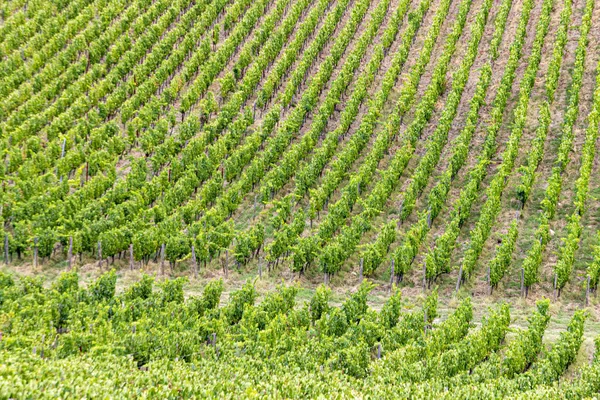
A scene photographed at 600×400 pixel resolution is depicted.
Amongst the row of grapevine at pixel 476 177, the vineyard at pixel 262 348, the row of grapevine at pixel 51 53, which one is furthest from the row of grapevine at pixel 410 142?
the row of grapevine at pixel 51 53

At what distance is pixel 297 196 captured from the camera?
25516 millimetres

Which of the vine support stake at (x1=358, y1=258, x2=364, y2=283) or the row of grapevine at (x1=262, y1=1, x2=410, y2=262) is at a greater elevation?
the row of grapevine at (x1=262, y1=1, x2=410, y2=262)

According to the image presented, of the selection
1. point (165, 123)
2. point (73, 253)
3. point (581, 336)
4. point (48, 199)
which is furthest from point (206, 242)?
point (581, 336)

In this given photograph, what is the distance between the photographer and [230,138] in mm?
28844

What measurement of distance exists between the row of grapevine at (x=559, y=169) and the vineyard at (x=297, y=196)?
0.14m

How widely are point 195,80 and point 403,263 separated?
52.2 ft

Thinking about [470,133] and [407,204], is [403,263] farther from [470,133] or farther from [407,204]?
[470,133]

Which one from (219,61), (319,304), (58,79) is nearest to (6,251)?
(319,304)

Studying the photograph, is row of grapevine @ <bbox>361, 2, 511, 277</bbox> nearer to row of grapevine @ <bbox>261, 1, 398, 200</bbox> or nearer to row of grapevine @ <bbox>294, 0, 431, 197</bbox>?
row of grapevine @ <bbox>294, 0, 431, 197</bbox>

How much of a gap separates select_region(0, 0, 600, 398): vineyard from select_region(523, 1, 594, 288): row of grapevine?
0.46 ft

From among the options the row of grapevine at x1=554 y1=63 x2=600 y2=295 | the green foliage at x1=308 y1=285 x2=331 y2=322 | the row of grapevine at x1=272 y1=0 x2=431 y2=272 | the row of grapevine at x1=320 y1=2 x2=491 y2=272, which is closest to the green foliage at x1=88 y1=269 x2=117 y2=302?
the green foliage at x1=308 y1=285 x2=331 y2=322

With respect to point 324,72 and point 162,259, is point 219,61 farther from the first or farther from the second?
point 162,259

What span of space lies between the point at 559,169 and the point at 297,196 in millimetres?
10037

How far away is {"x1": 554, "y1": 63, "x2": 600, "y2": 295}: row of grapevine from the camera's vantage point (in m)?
21.4
